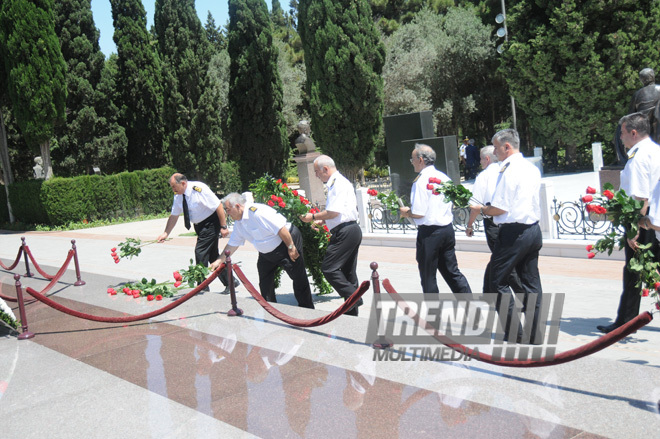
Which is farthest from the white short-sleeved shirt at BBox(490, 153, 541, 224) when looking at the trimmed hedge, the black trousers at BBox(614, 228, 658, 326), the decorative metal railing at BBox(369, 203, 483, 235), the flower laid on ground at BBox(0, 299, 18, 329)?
the trimmed hedge

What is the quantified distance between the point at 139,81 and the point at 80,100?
2.82m

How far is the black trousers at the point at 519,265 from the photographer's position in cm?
496

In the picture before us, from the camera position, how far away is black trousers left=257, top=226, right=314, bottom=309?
6512 millimetres

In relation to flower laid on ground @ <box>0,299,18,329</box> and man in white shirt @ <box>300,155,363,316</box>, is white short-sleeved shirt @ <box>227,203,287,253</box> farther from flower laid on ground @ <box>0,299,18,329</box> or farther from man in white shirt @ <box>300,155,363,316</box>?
flower laid on ground @ <box>0,299,18,329</box>

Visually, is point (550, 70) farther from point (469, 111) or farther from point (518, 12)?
point (469, 111)

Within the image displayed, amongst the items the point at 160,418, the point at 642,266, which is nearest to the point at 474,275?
the point at 642,266

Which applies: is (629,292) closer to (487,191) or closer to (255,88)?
(487,191)

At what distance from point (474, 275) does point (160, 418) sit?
5606mm

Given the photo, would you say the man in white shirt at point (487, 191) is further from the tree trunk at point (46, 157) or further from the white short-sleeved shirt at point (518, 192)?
the tree trunk at point (46, 157)

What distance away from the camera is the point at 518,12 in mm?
25266

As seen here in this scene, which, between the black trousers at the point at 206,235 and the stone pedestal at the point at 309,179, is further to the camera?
the stone pedestal at the point at 309,179

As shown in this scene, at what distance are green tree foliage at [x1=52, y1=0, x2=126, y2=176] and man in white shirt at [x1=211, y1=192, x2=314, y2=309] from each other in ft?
74.8

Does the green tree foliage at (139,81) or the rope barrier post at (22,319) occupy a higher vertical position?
the green tree foliage at (139,81)

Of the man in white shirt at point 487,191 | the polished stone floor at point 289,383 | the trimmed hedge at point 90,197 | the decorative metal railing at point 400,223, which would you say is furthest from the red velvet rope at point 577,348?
the trimmed hedge at point 90,197
